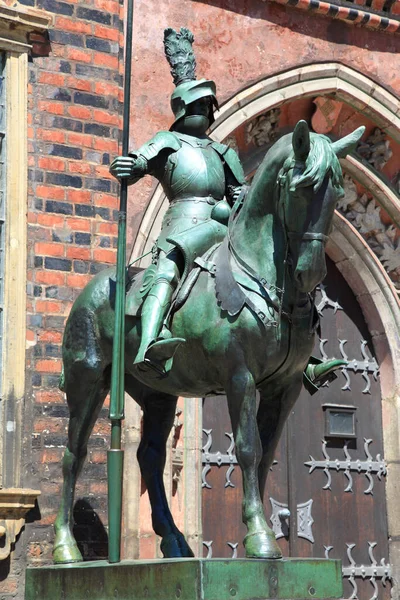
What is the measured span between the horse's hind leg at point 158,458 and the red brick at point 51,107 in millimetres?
2083

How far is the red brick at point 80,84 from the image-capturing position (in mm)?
7395

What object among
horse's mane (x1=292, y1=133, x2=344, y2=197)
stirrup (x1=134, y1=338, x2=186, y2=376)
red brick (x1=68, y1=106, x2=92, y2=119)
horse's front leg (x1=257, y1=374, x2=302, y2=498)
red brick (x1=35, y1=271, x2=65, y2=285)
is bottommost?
horse's front leg (x1=257, y1=374, x2=302, y2=498)

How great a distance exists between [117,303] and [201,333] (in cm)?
46

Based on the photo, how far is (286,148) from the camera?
5.30m

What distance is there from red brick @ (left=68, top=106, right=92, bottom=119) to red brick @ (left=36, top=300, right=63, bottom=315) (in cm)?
117

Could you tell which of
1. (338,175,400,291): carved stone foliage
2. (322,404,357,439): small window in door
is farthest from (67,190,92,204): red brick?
(322,404,357,439): small window in door

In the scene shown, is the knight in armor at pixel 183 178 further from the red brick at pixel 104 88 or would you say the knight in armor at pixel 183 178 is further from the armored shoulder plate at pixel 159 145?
the red brick at pixel 104 88

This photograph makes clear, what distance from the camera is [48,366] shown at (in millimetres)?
6984

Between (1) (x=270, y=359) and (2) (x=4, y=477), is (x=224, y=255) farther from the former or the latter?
(2) (x=4, y=477)

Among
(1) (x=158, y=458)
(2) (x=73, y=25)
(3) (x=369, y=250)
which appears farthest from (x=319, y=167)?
(3) (x=369, y=250)

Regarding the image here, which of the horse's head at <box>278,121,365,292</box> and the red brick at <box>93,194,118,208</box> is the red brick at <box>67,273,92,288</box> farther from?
the horse's head at <box>278,121,365,292</box>

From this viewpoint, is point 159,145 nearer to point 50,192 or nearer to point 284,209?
point 284,209

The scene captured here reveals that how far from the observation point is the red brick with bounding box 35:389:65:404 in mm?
6930

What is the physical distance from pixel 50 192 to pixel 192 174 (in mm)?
1674
